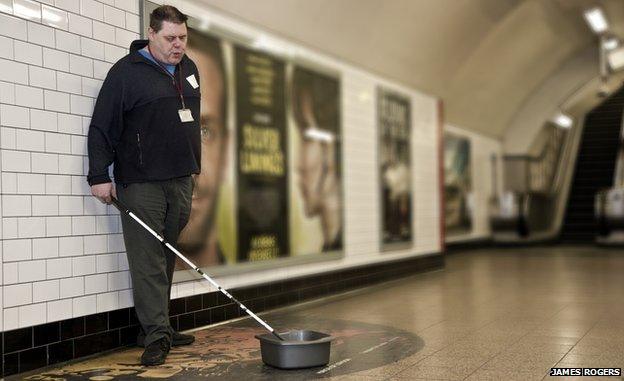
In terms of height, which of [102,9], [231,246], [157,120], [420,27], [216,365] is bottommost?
[216,365]

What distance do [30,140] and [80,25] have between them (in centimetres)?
77

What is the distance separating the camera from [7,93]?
3.78 metres

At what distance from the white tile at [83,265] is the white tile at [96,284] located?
0.04 meters

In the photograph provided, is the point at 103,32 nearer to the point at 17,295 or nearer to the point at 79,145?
the point at 79,145

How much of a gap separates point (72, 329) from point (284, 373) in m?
1.30

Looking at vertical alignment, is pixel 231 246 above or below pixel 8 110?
below

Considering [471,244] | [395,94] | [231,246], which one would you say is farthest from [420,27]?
[471,244]

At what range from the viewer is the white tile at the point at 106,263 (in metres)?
4.36

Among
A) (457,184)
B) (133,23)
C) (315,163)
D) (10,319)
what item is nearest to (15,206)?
(10,319)

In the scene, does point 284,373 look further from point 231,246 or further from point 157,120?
point 231,246

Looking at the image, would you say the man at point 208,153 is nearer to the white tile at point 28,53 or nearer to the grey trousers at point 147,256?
the grey trousers at point 147,256

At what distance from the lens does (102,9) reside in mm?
4465

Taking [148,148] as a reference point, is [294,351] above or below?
below

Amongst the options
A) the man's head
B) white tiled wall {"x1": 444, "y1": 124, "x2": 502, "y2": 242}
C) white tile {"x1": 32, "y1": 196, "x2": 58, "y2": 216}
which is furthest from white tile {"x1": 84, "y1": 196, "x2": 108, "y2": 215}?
white tiled wall {"x1": 444, "y1": 124, "x2": 502, "y2": 242}
